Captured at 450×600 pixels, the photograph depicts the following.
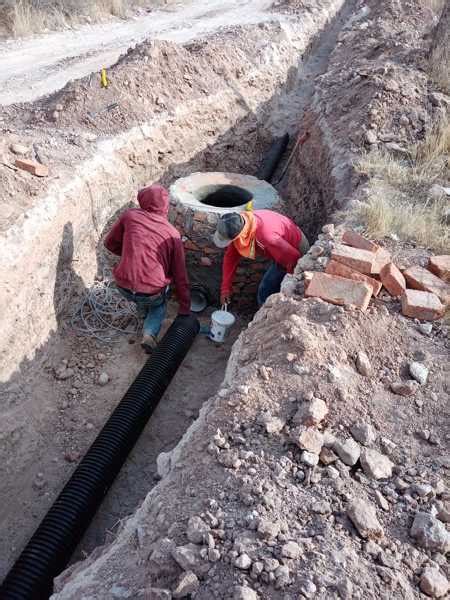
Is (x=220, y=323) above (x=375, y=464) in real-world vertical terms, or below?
below

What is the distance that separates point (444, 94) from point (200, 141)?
3.37m

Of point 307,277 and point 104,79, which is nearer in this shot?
point 307,277

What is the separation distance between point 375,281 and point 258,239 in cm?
132

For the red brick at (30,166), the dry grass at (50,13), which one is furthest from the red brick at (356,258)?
the dry grass at (50,13)

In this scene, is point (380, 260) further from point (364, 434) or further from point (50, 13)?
point (50, 13)

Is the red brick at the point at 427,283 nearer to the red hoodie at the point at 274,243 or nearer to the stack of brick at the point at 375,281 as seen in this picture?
the stack of brick at the point at 375,281

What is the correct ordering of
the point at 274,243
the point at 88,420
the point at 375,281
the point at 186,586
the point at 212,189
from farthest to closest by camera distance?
the point at 212,189 → the point at 274,243 → the point at 88,420 → the point at 375,281 → the point at 186,586

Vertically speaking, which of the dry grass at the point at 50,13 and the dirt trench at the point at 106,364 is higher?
the dry grass at the point at 50,13

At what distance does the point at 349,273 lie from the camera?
13.0 feet

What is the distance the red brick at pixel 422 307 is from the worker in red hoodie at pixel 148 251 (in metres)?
2.25

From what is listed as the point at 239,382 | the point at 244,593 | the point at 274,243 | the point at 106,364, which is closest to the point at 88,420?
the point at 106,364

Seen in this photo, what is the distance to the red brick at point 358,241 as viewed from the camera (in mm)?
4195

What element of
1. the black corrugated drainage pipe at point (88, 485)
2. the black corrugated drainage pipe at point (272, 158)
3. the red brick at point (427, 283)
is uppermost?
the red brick at point (427, 283)

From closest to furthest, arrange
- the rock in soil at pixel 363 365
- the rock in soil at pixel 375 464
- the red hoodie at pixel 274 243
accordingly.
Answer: the rock in soil at pixel 375 464 < the rock in soil at pixel 363 365 < the red hoodie at pixel 274 243
